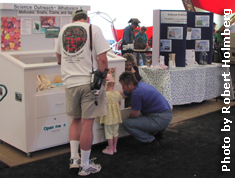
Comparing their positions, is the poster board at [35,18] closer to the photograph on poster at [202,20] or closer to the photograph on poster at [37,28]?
the photograph on poster at [37,28]

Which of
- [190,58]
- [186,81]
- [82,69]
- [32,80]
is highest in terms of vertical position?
[190,58]

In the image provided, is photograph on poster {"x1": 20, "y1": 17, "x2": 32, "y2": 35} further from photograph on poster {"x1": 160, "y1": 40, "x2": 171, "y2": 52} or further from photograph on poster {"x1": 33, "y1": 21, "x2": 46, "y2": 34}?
photograph on poster {"x1": 160, "y1": 40, "x2": 171, "y2": 52}

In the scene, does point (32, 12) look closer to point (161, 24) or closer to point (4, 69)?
point (4, 69)

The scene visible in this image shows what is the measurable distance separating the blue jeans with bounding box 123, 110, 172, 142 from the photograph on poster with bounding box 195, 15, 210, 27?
8.08 feet

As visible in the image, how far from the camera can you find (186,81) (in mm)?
4684

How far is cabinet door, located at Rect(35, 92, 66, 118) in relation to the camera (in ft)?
9.61

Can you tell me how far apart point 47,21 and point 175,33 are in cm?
216

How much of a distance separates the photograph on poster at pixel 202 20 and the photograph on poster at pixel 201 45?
0.86 feet

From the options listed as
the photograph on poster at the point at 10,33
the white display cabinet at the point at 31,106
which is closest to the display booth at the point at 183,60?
the white display cabinet at the point at 31,106

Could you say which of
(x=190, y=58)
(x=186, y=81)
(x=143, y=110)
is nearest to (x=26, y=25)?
(x=143, y=110)

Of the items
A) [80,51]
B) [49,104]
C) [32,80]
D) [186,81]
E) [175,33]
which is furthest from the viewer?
[175,33]

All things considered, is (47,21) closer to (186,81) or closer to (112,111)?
(112,111)

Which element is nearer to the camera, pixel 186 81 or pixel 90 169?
pixel 90 169

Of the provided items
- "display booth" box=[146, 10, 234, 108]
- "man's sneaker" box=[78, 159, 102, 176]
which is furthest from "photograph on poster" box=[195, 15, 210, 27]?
"man's sneaker" box=[78, 159, 102, 176]
